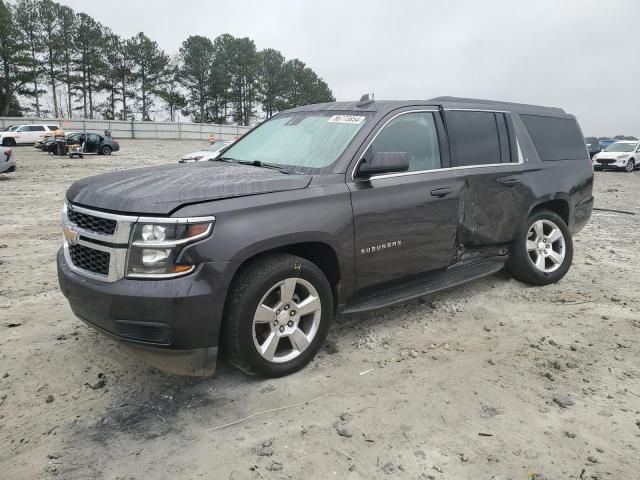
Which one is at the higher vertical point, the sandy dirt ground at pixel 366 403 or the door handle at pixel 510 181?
the door handle at pixel 510 181

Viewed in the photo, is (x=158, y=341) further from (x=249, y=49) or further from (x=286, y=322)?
(x=249, y=49)

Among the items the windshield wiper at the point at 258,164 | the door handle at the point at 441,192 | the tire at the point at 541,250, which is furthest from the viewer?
the tire at the point at 541,250

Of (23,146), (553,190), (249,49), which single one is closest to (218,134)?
(23,146)

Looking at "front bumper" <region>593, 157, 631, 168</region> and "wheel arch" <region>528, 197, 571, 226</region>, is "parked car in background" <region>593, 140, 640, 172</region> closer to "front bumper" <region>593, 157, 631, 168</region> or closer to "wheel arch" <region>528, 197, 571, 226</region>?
"front bumper" <region>593, 157, 631, 168</region>

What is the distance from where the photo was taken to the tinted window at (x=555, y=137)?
5.18 meters

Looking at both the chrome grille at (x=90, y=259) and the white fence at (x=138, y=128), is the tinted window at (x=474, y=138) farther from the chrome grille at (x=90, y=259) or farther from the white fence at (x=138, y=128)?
the white fence at (x=138, y=128)

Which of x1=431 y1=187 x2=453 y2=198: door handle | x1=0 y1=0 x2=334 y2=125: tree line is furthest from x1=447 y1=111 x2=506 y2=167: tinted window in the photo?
x1=0 y1=0 x2=334 y2=125: tree line

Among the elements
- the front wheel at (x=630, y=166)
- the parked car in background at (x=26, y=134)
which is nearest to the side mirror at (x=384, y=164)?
the front wheel at (x=630, y=166)

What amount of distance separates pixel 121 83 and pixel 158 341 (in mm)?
73763

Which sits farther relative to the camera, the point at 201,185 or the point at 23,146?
the point at 23,146

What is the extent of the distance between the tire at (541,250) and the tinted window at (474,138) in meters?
0.86

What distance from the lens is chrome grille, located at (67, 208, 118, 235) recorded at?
292 centimetres

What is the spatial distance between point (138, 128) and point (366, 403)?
2051 inches

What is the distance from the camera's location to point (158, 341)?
2.82 meters
